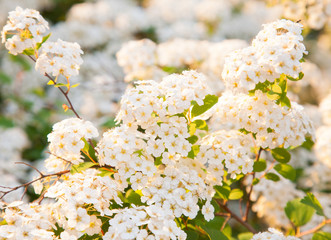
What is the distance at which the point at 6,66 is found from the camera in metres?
4.91

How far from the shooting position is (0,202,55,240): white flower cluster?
1.42m

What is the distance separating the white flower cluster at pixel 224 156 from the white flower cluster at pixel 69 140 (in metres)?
0.54

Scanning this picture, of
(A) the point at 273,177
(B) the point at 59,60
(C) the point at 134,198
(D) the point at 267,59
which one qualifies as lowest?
(C) the point at 134,198

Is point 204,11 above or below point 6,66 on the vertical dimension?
above

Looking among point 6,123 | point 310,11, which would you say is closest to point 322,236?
point 310,11

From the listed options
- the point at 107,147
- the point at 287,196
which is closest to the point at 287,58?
the point at 107,147

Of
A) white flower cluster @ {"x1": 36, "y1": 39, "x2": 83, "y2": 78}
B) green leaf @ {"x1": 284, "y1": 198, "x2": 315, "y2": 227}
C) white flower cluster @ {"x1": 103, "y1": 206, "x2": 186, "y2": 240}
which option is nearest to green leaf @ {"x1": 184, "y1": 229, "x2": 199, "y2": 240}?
white flower cluster @ {"x1": 103, "y1": 206, "x2": 186, "y2": 240}

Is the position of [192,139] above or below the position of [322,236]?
above

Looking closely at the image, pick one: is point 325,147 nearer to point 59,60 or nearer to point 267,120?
point 267,120

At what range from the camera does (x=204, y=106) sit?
1.82m

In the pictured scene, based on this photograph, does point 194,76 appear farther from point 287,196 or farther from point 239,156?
point 287,196

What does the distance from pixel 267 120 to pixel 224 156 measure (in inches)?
10.4

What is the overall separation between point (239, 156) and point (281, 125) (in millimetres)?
249

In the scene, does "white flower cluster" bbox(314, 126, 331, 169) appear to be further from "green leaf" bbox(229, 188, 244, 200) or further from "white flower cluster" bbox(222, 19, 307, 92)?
"white flower cluster" bbox(222, 19, 307, 92)
